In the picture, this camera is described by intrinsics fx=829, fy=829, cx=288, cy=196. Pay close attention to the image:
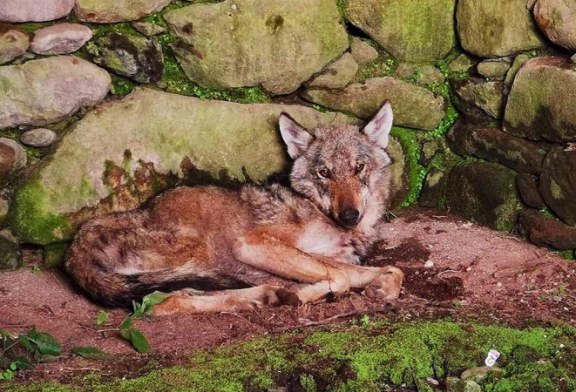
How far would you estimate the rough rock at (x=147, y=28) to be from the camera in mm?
6133

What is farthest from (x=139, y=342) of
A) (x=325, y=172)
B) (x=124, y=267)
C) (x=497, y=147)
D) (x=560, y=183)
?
(x=497, y=147)

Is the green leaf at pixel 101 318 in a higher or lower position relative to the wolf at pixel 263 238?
lower

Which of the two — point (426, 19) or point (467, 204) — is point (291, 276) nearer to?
point (467, 204)

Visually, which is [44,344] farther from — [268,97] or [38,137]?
[268,97]

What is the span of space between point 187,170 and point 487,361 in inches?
118

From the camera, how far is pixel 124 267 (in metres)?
5.71

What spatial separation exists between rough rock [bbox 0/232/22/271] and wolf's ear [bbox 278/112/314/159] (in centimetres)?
219

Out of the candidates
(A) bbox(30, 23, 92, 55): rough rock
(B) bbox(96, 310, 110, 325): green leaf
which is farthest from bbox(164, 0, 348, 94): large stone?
(B) bbox(96, 310, 110, 325): green leaf

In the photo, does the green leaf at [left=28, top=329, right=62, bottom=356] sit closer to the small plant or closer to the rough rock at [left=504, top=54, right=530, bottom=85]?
the small plant

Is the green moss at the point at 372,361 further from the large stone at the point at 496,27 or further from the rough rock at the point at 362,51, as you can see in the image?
the rough rock at the point at 362,51

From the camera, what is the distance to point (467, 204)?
675cm

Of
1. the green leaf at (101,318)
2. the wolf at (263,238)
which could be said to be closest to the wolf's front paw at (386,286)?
the wolf at (263,238)

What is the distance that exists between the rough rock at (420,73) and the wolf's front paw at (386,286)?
6.17 ft

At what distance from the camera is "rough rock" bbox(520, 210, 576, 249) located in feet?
19.3
